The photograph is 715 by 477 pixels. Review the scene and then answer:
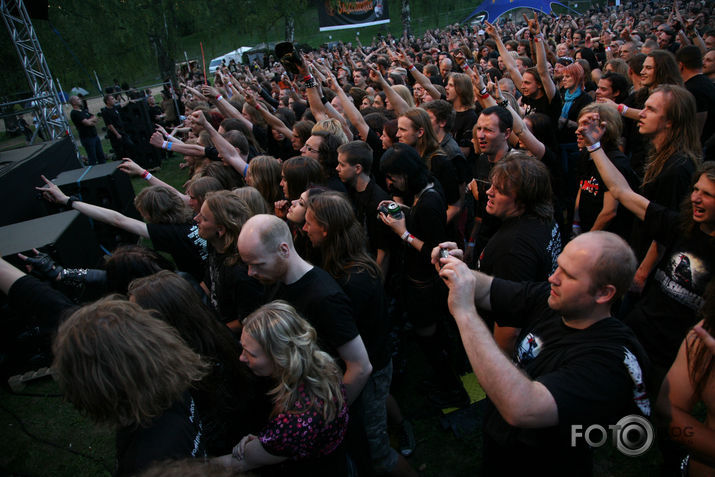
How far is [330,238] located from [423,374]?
74.3 inches

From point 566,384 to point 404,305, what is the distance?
1953mm

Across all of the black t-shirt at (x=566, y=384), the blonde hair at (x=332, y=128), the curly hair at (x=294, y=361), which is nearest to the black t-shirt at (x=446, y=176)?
the blonde hair at (x=332, y=128)

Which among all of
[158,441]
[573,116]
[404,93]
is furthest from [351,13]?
[158,441]

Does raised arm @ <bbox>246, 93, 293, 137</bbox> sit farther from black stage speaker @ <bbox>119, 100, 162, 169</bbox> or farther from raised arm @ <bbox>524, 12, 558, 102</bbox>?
black stage speaker @ <bbox>119, 100, 162, 169</bbox>

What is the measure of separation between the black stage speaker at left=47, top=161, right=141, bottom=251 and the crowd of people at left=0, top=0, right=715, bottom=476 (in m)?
1.06

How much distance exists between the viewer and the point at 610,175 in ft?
9.33

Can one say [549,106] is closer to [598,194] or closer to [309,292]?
[598,194]

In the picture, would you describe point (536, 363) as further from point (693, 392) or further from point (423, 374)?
point (423, 374)

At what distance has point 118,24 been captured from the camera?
20.6 metres

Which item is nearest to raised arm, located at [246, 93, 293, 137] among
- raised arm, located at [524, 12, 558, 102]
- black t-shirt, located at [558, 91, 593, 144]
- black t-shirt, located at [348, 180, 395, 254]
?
black t-shirt, located at [348, 180, 395, 254]

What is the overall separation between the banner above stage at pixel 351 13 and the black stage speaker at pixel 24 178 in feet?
97.2

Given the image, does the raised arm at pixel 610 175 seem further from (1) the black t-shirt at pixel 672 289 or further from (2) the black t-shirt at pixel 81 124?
(2) the black t-shirt at pixel 81 124

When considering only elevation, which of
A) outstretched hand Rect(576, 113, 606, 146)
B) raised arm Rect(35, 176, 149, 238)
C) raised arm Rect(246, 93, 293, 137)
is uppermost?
outstretched hand Rect(576, 113, 606, 146)

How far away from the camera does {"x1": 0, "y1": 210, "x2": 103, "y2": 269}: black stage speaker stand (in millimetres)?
3656
